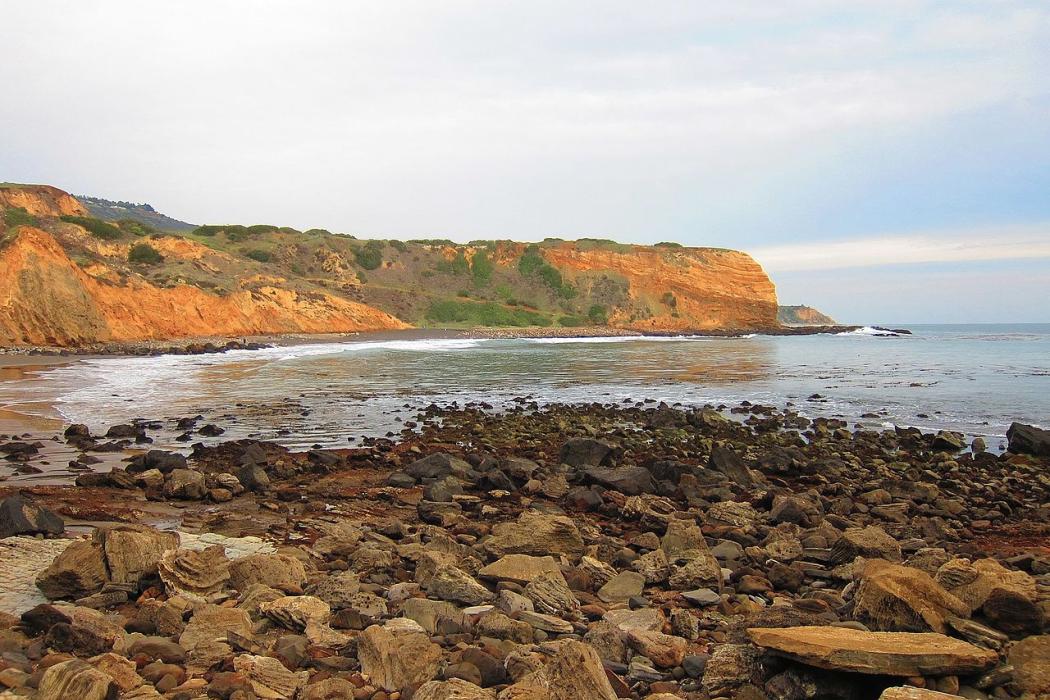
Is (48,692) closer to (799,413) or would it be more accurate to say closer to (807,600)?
(807,600)

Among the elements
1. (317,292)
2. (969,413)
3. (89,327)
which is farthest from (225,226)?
(969,413)

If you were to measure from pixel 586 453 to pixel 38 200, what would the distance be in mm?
69702

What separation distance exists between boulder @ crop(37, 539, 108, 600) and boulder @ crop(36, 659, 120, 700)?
5.47 feet

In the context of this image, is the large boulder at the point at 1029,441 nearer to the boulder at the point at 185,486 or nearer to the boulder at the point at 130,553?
the boulder at the point at 185,486

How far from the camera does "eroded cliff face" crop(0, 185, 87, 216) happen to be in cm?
5950

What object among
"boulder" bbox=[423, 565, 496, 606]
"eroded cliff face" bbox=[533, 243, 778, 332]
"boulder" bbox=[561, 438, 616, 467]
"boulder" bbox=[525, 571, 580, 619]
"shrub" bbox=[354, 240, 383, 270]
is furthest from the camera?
"eroded cliff face" bbox=[533, 243, 778, 332]

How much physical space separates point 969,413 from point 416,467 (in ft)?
53.9

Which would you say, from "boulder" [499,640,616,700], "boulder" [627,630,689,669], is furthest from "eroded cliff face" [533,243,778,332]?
"boulder" [499,640,616,700]

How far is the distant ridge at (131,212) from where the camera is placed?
5054 inches

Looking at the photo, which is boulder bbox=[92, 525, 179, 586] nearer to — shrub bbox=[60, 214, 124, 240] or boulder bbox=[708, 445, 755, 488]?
Answer: boulder bbox=[708, 445, 755, 488]

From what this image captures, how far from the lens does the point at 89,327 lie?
41562mm

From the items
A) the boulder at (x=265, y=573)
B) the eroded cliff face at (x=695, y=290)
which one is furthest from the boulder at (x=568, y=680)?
the eroded cliff face at (x=695, y=290)

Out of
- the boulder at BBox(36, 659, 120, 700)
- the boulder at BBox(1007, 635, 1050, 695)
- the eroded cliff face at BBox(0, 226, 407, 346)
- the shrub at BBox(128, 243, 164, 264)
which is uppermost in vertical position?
the shrub at BBox(128, 243, 164, 264)

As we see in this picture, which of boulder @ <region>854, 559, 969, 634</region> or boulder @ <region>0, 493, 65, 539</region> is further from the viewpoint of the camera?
boulder @ <region>0, 493, 65, 539</region>
